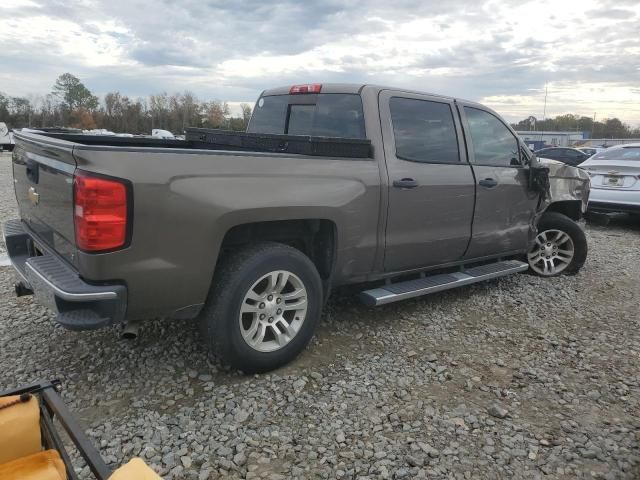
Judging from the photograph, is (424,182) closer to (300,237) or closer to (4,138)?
(300,237)

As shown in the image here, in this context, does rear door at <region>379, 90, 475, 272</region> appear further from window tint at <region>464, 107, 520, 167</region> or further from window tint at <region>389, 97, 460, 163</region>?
window tint at <region>464, 107, 520, 167</region>

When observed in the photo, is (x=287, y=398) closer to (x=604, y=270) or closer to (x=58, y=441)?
(x=58, y=441)

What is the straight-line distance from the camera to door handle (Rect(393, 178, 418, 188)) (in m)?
3.78

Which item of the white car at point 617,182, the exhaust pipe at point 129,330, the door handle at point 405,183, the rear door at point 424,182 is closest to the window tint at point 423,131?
the rear door at point 424,182

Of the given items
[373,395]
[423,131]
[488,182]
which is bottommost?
[373,395]

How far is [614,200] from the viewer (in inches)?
349

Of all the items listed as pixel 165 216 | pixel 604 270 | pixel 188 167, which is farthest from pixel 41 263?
pixel 604 270

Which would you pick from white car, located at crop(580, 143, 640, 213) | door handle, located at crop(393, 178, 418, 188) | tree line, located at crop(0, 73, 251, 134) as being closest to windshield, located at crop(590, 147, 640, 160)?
white car, located at crop(580, 143, 640, 213)

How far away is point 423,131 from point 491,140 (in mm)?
1011

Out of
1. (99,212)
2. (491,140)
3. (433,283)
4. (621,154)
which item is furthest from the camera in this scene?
(621,154)

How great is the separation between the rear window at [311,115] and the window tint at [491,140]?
1.27 meters

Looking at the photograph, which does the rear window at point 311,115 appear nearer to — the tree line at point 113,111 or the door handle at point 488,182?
the door handle at point 488,182

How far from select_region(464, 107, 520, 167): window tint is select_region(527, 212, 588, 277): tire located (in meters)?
1.12

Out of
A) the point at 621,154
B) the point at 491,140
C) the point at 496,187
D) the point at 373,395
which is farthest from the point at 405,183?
the point at 621,154
